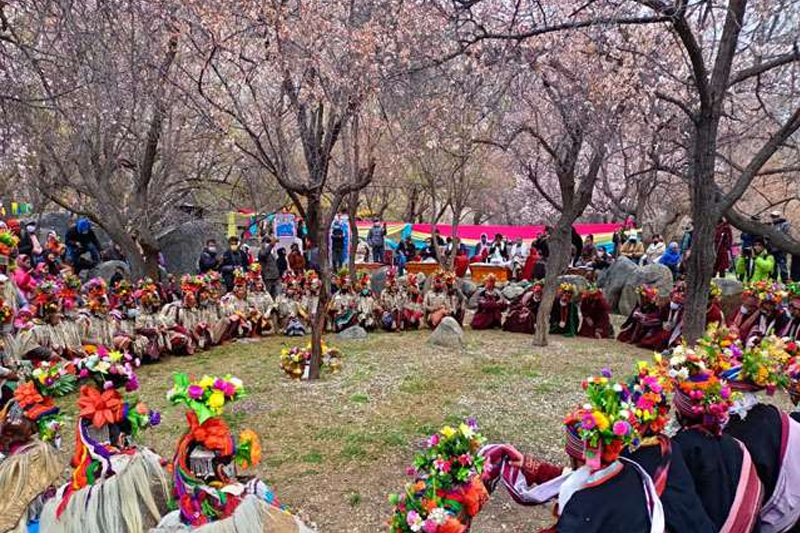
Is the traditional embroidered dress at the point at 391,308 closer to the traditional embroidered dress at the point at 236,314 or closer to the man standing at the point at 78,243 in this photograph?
the traditional embroidered dress at the point at 236,314

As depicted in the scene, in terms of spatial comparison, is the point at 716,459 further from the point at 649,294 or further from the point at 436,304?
the point at 436,304

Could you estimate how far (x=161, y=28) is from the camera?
8.19m

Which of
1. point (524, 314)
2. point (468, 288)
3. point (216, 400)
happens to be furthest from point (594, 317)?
point (216, 400)

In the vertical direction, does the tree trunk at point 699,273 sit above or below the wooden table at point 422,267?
above

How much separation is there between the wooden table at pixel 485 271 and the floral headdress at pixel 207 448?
13.7m

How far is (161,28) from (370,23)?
298cm

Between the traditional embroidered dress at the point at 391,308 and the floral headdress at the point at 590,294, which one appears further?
the traditional embroidered dress at the point at 391,308

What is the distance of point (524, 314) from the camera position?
34.7 feet

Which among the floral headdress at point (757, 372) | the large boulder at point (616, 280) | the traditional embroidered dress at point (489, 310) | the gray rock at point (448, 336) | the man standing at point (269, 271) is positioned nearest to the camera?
the floral headdress at point (757, 372)

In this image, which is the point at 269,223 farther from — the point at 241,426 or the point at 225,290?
the point at 241,426

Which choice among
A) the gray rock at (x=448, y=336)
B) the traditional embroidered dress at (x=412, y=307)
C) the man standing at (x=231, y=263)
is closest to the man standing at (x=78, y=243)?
the man standing at (x=231, y=263)

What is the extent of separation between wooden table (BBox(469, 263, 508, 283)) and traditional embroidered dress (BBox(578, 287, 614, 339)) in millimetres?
5680

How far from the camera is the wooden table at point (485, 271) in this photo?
16.2 metres

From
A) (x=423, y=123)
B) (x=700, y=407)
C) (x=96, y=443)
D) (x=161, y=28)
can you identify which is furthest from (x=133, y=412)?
(x=423, y=123)
